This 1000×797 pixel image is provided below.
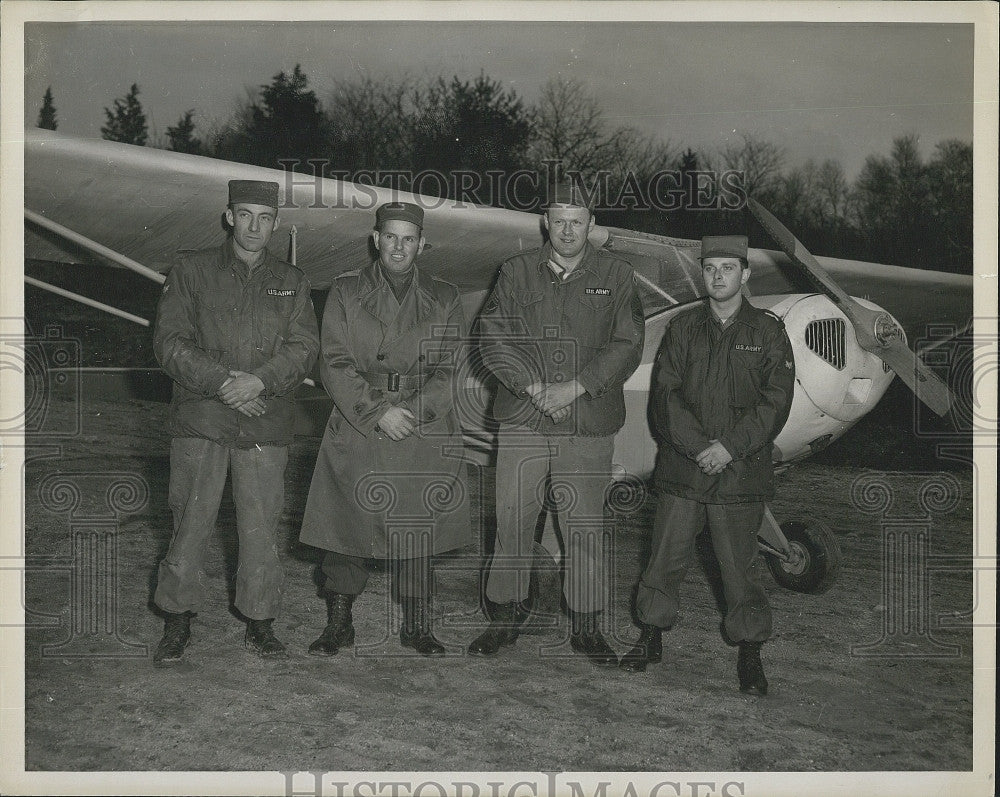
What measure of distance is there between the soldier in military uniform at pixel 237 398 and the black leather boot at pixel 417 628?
1.67 ft

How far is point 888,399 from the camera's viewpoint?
10039 mm

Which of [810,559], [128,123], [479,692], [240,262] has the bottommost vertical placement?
[479,692]

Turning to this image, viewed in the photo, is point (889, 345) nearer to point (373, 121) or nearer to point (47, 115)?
point (47, 115)

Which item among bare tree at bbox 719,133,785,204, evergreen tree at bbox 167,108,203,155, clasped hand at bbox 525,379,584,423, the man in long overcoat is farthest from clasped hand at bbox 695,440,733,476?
bare tree at bbox 719,133,785,204

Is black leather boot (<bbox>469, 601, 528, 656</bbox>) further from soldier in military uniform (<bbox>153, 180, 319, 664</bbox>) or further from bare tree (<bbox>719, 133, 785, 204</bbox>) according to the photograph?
bare tree (<bbox>719, 133, 785, 204</bbox>)

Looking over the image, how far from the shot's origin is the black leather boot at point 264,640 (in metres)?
3.16

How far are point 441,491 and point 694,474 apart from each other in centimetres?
94

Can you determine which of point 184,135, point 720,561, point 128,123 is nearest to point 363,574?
point 720,561

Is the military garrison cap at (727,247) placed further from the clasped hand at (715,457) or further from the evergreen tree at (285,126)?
the evergreen tree at (285,126)

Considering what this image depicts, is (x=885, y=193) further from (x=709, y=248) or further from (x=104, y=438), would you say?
(x=104, y=438)

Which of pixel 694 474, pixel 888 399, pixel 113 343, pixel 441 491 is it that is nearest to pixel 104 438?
pixel 113 343

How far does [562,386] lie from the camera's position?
3053 millimetres

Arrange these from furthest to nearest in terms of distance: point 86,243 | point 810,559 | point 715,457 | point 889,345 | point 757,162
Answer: point 757,162, point 86,243, point 810,559, point 889,345, point 715,457

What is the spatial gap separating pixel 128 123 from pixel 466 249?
3281 mm
